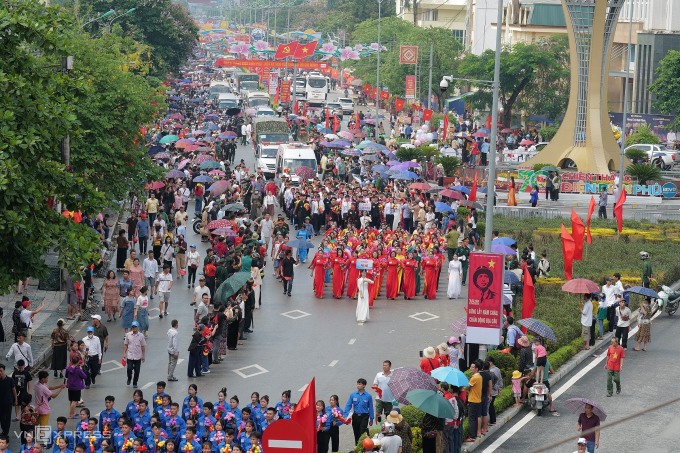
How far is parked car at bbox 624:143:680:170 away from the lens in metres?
63.3

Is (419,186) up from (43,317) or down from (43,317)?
up

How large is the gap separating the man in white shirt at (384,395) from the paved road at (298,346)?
2.26 feet

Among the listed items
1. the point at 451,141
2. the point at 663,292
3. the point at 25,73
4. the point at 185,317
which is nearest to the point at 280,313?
the point at 185,317

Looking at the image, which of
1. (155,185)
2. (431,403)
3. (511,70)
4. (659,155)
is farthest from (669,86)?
(431,403)

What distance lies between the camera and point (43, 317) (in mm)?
29297

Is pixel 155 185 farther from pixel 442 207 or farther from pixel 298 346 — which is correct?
pixel 298 346

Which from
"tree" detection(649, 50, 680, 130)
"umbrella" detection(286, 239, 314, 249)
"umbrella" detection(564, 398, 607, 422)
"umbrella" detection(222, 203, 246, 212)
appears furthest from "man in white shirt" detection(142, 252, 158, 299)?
"tree" detection(649, 50, 680, 130)

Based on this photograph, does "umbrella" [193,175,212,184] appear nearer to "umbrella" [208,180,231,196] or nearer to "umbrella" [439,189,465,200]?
"umbrella" [208,180,231,196]

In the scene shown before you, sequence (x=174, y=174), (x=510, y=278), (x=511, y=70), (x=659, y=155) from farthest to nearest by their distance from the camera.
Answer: (x=511, y=70) < (x=659, y=155) < (x=174, y=174) < (x=510, y=278)

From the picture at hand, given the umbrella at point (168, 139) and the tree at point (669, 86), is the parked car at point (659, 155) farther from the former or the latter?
the umbrella at point (168, 139)

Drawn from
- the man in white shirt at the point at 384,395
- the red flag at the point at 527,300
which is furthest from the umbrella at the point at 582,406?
the red flag at the point at 527,300

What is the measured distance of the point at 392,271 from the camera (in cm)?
3303

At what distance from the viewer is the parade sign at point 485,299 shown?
2347 cm

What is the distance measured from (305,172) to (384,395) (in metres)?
26.2
